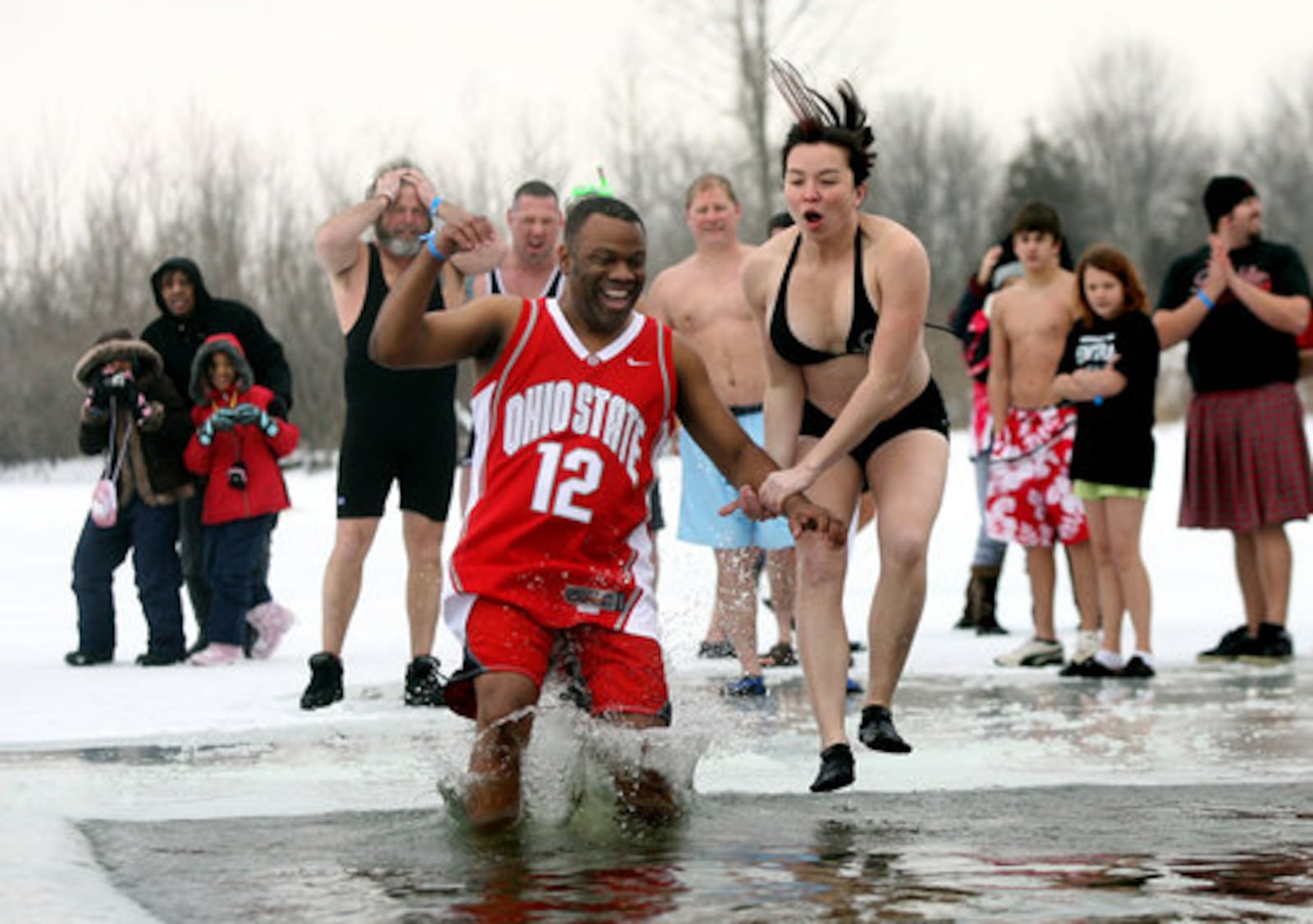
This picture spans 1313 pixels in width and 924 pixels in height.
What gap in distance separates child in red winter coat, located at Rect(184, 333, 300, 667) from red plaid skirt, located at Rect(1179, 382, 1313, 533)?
15.1 feet

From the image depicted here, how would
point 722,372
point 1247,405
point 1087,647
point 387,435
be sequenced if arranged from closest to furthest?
point 387,435, point 1087,647, point 722,372, point 1247,405

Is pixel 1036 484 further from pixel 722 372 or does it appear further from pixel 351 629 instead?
pixel 351 629

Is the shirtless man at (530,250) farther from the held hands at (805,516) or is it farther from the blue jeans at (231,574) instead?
the held hands at (805,516)

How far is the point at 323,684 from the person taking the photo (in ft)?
28.2

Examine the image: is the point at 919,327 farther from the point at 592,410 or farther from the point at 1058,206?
the point at 1058,206

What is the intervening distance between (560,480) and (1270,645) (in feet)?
19.0

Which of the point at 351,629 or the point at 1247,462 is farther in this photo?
the point at 351,629

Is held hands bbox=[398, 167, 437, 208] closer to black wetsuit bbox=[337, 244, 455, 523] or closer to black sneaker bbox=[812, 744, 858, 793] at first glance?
black wetsuit bbox=[337, 244, 455, 523]

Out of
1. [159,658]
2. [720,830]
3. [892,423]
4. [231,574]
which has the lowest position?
[720,830]

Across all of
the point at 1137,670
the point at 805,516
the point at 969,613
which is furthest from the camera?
the point at 969,613

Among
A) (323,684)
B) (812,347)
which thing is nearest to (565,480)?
(812,347)

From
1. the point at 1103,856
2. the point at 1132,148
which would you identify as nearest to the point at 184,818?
the point at 1103,856

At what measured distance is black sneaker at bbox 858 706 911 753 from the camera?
250 inches

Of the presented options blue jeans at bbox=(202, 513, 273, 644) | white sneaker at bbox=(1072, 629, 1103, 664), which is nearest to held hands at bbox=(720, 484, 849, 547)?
white sneaker at bbox=(1072, 629, 1103, 664)
